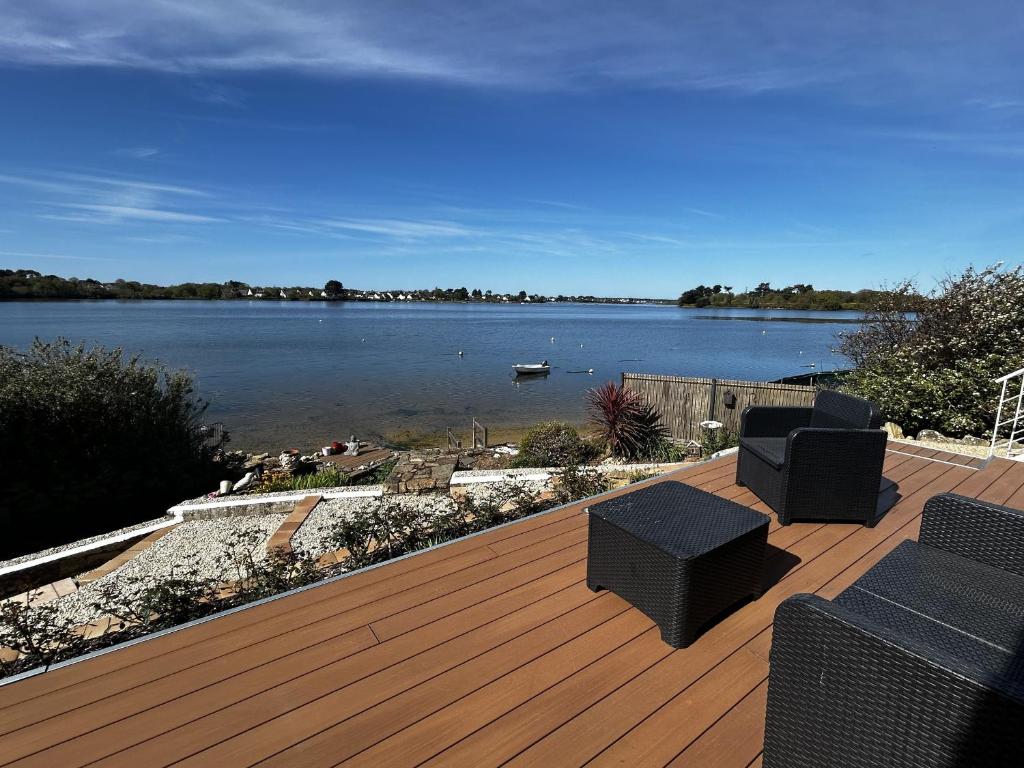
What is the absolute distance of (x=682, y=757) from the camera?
1.32m

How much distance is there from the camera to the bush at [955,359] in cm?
593

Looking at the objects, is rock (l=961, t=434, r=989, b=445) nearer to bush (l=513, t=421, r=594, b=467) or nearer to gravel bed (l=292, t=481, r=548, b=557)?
bush (l=513, t=421, r=594, b=467)

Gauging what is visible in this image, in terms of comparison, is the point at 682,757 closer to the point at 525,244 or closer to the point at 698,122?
the point at 698,122

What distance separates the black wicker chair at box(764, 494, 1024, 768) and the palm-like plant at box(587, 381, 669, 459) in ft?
17.1

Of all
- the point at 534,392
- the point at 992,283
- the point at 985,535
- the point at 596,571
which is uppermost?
the point at 992,283

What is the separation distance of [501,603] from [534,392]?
16092mm

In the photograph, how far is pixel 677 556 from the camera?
1.71 meters

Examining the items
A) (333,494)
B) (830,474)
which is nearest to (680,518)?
(830,474)

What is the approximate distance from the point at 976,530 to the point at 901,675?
1.16m

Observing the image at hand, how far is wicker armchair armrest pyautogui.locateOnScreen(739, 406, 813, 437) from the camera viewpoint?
3.43 m

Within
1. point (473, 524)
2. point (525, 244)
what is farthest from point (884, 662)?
point (525, 244)

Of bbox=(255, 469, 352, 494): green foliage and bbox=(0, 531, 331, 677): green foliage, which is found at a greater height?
bbox=(0, 531, 331, 677): green foliage

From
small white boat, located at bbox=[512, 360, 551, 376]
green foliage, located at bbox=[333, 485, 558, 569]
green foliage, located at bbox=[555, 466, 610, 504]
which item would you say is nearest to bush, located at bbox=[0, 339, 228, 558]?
green foliage, located at bbox=[333, 485, 558, 569]

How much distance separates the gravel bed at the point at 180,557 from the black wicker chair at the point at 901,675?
325 centimetres
